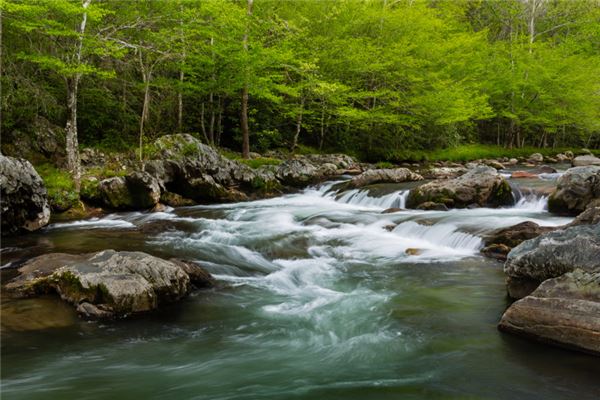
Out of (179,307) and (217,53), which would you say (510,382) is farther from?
(217,53)

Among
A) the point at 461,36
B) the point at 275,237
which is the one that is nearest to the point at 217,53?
the point at 275,237

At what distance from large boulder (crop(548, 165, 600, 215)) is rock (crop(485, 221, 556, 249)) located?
321cm

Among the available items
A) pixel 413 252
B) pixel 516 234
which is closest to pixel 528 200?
pixel 516 234

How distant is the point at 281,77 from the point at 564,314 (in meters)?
15.4

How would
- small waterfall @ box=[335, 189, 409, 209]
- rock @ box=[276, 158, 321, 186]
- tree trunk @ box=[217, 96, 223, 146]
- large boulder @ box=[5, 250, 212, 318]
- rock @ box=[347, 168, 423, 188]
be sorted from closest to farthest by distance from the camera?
large boulder @ box=[5, 250, 212, 318], small waterfall @ box=[335, 189, 409, 209], rock @ box=[347, 168, 423, 188], rock @ box=[276, 158, 321, 186], tree trunk @ box=[217, 96, 223, 146]

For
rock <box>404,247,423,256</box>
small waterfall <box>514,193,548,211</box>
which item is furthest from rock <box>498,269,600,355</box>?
small waterfall <box>514,193,548,211</box>

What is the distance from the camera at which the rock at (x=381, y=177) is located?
16.8 metres

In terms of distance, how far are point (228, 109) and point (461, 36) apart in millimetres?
16654

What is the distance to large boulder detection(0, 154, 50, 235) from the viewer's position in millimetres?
10008

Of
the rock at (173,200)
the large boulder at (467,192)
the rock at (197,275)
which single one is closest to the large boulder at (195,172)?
the rock at (173,200)

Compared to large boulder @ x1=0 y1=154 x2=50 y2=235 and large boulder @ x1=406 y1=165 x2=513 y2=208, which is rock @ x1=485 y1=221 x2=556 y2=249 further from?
large boulder @ x1=0 y1=154 x2=50 y2=235

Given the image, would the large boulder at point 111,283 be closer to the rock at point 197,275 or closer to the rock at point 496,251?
the rock at point 197,275

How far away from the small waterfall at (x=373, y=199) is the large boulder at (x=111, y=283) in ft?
28.6

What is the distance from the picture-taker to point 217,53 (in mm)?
16688
